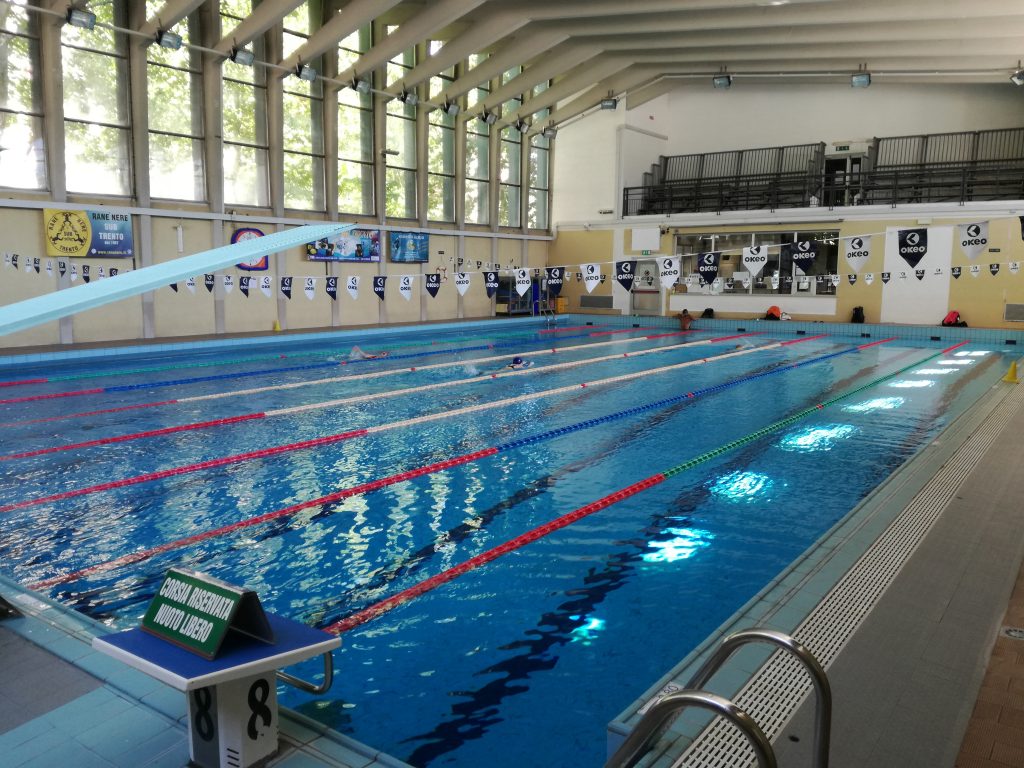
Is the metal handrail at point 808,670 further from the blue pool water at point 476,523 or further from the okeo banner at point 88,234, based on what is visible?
the okeo banner at point 88,234

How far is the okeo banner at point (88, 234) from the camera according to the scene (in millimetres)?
13477

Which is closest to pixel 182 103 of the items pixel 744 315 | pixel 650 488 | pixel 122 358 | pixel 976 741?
pixel 122 358

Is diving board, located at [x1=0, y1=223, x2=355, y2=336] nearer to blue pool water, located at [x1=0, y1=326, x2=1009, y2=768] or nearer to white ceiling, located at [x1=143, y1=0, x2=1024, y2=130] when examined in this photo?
blue pool water, located at [x1=0, y1=326, x2=1009, y2=768]

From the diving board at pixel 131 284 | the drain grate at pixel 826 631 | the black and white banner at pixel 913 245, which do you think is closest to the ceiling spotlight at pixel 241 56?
the black and white banner at pixel 913 245

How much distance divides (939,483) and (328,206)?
15065mm

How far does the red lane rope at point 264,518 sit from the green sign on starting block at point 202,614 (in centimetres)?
231

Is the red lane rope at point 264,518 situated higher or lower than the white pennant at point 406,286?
lower

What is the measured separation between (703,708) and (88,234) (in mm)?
15019

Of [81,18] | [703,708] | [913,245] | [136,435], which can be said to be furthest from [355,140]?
[703,708]

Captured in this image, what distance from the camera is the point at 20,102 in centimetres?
1305

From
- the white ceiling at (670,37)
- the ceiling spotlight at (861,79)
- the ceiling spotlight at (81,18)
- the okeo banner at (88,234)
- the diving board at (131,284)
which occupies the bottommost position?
the diving board at (131,284)

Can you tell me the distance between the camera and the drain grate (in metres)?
2.31

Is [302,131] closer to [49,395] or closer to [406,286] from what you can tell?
[406,286]

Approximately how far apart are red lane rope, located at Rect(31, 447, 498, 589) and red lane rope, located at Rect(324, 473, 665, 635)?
1490 millimetres
